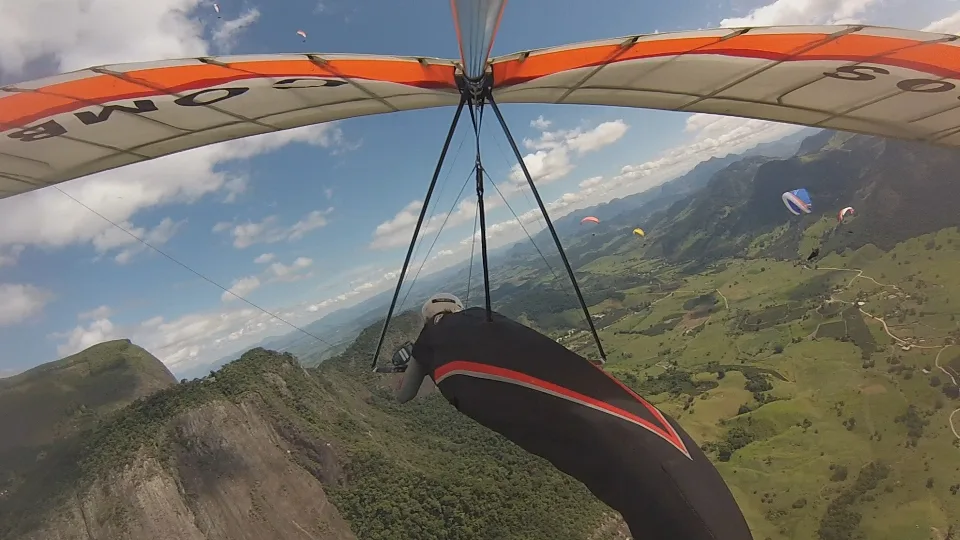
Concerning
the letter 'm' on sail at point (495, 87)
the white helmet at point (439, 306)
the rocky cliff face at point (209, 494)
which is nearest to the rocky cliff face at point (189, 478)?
the rocky cliff face at point (209, 494)

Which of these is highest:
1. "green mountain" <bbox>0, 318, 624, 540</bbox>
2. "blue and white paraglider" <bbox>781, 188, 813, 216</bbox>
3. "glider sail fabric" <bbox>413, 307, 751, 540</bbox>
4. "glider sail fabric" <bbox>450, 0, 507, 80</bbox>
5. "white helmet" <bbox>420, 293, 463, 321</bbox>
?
"glider sail fabric" <bbox>450, 0, 507, 80</bbox>

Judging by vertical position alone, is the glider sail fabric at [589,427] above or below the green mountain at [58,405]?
above

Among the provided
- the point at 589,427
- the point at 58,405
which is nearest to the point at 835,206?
the point at 589,427

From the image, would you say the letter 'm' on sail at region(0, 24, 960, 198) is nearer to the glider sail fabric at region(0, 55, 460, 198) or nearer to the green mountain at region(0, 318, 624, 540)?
the glider sail fabric at region(0, 55, 460, 198)

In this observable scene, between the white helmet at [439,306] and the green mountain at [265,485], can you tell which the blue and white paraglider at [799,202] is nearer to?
the green mountain at [265,485]

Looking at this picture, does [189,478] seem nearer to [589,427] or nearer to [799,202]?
[589,427]

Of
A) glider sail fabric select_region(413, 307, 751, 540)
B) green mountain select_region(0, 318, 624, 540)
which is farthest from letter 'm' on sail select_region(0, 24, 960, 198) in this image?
green mountain select_region(0, 318, 624, 540)
